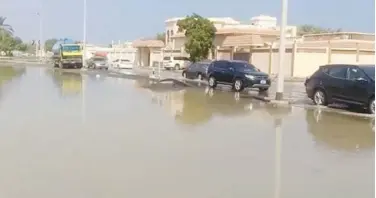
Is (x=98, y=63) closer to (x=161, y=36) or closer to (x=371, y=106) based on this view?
(x=371, y=106)

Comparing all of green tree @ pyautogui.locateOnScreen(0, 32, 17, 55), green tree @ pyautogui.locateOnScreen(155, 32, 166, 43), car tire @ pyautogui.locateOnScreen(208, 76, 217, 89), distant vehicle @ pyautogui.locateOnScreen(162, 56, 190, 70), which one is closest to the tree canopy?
green tree @ pyautogui.locateOnScreen(0, 32, 17, 55)

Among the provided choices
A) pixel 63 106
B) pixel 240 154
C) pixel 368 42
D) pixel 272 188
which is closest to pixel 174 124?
pixel 240 154

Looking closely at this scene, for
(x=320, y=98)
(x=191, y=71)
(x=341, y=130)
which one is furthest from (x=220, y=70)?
(x=341, y=130)

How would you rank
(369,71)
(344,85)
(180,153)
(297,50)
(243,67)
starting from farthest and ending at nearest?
(297,50)
(243,67)
(344,85)
(369,71)
(180,153)

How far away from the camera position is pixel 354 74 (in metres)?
17.9

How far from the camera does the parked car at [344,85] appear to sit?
17.1 m

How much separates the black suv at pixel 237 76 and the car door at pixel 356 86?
9.13 m

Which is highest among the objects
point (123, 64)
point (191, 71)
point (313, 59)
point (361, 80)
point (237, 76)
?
Result: point (313, 59)

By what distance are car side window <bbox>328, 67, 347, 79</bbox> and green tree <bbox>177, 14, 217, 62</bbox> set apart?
37.3m

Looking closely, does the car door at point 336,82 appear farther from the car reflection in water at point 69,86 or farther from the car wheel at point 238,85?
the car reflection in water at point 69,86

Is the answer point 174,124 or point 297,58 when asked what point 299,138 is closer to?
point 174,124

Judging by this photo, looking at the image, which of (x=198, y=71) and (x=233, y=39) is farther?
(x=233, y=39)

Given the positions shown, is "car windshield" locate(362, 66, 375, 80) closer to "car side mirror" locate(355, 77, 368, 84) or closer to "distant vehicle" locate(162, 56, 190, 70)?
"car side mirror" locate(355, 77, 368, 84)

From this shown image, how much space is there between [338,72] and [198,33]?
3796 centimetres
